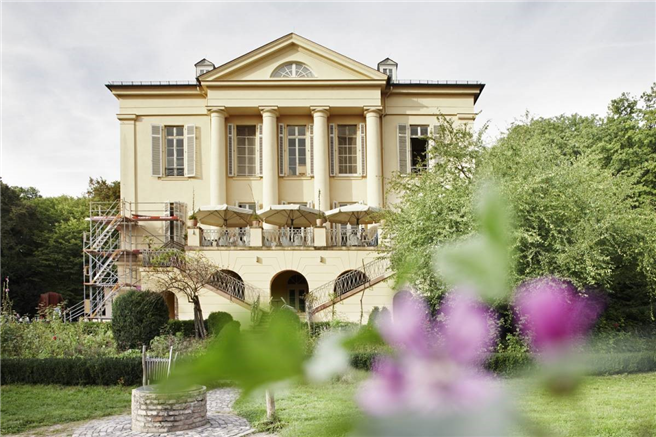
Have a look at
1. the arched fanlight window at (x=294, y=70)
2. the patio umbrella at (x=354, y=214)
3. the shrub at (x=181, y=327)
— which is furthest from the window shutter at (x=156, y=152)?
the shrub at (x=181, y=327)

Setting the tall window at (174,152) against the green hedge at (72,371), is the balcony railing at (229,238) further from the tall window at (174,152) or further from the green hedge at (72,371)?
the green hedge at (72,371)

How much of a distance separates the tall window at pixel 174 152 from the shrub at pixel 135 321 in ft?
30.9

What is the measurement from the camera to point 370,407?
12.0 inches

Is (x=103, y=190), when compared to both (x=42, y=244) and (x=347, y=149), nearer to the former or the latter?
(x=42, y=244)

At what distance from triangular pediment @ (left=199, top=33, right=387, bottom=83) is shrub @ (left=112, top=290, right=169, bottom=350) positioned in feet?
35.7

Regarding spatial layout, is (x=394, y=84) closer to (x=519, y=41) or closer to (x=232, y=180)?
(x=232, y=180)

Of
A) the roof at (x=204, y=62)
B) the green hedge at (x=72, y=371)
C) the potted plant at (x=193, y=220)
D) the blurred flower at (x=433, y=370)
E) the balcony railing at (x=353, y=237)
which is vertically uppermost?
the roof at (x=204, y=62)

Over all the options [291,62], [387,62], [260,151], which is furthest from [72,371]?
[387,62]

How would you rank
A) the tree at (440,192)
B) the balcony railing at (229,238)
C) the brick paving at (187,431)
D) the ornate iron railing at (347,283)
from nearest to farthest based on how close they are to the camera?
the brick paving at (187,431)
the tree at (440,192)
the ornate iron railing at (347,283)
the balcony railing at (229,238)

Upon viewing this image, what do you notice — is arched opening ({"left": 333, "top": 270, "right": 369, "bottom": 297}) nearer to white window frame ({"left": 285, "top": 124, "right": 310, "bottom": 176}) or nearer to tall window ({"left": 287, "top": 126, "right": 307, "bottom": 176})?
white window frame ({"left": 285, "top": 124, "right": 310, "bottom": 176})

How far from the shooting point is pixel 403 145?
23.6 meters

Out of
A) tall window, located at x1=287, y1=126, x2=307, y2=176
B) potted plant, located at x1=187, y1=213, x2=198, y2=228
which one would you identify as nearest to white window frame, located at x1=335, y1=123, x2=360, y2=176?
tall window, located at x1=287, y1=126, x2=307, y2=176

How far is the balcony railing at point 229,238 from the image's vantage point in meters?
20.0

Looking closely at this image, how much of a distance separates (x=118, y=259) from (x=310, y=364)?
75.5 ft
